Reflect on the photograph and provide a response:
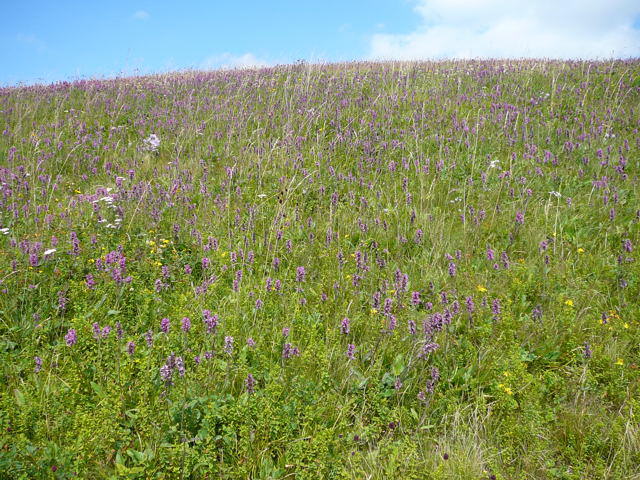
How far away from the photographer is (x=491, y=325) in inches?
119

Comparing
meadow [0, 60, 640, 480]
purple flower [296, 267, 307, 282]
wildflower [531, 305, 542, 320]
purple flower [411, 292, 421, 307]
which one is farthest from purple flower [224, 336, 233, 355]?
wildflower [531, 305, 542, 320]

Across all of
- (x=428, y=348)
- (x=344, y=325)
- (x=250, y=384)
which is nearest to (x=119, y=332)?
(x=250, y=384)

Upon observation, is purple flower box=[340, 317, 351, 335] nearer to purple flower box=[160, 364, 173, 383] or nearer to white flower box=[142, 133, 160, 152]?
purple flower box=[160, 364, 173, 383]

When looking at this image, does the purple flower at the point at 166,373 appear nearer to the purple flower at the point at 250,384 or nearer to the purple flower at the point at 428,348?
the purple flower at the point at 250,384

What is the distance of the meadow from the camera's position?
6.97 ft

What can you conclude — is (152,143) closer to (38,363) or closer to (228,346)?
(38,363)

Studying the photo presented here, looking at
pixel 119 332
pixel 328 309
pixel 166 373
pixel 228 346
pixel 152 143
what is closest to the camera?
pixel 166 373

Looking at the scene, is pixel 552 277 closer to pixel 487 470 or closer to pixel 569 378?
pixel 569 378

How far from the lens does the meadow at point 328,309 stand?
2123 mm

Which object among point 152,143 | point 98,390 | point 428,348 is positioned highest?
point 152,143

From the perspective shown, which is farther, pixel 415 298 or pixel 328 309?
pixel 328 309

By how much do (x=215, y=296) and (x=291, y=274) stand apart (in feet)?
2.22

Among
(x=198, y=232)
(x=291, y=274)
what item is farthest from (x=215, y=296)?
(x=198, y=232)

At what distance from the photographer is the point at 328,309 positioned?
3.25 m
